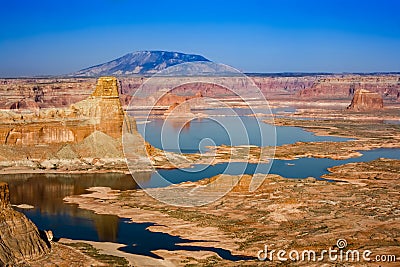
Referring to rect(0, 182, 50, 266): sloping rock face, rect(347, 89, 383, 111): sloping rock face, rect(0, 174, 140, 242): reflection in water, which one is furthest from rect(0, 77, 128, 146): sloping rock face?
rect(347, 89, 383, 111): sloping rock face

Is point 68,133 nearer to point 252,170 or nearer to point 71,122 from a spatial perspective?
point 71,122

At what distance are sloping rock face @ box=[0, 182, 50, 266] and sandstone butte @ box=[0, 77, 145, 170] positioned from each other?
2970 cm

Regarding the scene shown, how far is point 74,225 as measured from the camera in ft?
117

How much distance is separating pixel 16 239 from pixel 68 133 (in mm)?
33909

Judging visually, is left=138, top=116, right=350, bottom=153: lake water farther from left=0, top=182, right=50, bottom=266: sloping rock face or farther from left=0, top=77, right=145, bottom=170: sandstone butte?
left=0, top=182, right=50, bottom=266: sloping rock face

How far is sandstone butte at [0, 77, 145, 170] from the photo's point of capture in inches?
2237

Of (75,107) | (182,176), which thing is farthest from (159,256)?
(75,107)

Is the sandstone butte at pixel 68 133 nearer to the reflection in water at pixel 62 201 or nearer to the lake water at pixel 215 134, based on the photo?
the reflection in water at pixel 62 201

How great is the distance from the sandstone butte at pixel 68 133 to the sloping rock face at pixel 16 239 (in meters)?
29.7

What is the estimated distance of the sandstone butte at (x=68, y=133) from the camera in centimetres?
5681

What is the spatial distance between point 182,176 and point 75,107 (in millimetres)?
16591

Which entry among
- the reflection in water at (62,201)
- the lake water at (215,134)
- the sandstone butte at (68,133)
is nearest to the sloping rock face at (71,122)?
the sandstone butte at (68,133)

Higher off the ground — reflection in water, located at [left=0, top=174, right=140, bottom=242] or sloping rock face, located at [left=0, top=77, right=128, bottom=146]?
sloping rock face, located at [left=0, top=77, right=128, bottom=146]

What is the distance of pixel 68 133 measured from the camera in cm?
5872
